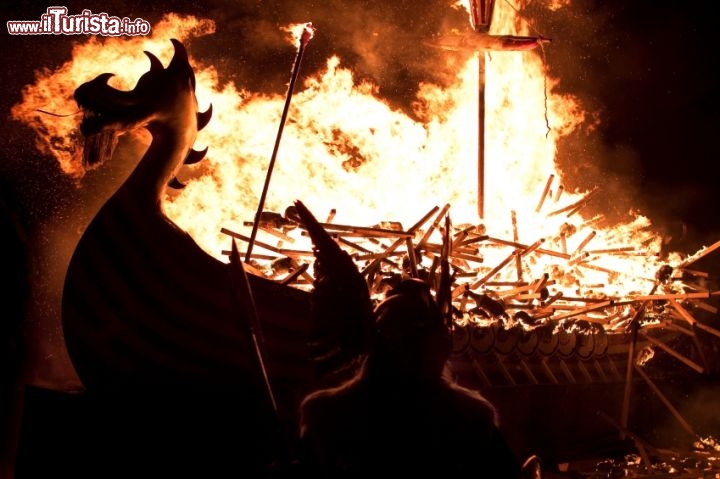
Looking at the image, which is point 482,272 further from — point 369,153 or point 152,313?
point 152,313

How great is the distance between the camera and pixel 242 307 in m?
3.17

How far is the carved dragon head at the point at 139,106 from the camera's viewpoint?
3723 millimetres

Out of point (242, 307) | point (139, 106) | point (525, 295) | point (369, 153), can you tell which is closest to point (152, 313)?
point (242, 307)

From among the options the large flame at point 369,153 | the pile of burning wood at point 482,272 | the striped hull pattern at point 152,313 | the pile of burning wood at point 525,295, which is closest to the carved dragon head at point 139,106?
the striped hull pattern at point 152,313

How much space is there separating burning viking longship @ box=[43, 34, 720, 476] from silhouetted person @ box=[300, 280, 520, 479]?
215mm

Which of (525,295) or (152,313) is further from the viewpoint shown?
(525,295)

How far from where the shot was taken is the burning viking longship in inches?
128

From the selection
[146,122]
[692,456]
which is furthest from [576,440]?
[146,122]

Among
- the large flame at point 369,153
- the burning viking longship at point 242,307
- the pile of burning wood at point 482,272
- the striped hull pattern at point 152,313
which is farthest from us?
the large flame at point 369,153

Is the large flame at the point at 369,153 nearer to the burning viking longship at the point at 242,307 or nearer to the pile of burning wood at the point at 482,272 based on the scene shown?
the pile of burning wood at the point at 482,272

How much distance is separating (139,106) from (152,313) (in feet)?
4.77

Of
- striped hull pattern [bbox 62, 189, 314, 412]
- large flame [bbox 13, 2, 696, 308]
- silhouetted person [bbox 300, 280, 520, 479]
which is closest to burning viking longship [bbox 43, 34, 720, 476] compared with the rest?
striped hull pattern [bbox 62, 189, 314, 412]

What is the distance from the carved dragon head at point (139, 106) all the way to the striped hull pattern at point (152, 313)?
18.6 inches

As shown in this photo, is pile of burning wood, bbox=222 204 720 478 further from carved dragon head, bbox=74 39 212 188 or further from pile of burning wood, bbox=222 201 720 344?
carved dragon head, bbox=74 39 212 188
